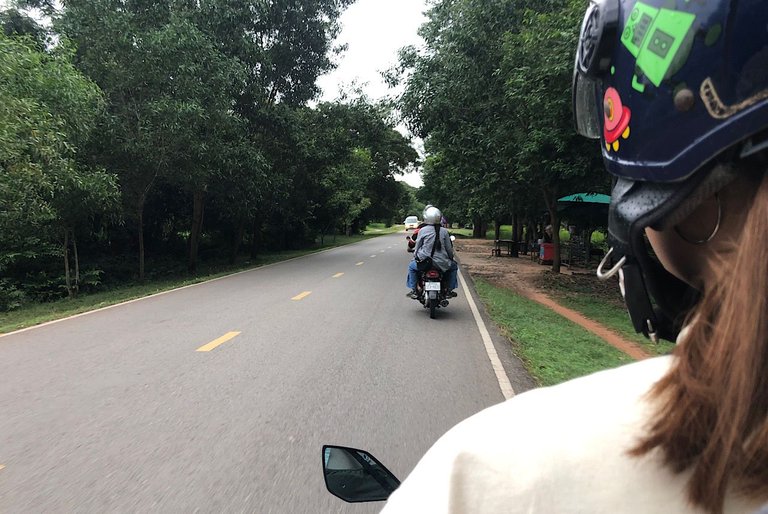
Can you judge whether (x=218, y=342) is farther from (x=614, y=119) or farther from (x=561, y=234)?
(x=561, y=234)

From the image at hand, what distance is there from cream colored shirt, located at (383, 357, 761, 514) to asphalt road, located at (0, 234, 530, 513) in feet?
8.49

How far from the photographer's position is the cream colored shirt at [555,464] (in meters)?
0.65

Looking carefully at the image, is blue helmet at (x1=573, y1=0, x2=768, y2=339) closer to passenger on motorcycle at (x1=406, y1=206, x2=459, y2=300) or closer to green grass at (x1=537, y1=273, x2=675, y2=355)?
green grass at (x1=537, y1=273, x2=675, y2=355)

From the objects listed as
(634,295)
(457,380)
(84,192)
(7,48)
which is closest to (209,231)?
(84,192)

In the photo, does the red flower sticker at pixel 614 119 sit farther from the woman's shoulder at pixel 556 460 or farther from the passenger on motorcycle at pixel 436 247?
the passenger on motorcycle at pixel 436 247

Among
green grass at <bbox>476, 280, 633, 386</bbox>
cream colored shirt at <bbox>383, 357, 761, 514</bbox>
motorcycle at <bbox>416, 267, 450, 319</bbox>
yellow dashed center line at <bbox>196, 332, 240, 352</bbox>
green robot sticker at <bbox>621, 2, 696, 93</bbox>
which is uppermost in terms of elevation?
green robot sticker at <bbox>621, 2, 696, 93</bbox>

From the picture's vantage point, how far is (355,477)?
1226mm

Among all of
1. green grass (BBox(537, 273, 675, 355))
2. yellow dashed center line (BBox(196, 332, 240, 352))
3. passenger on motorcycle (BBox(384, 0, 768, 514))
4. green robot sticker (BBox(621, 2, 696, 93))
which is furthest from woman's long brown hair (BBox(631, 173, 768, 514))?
green grass (BBox(537, 273, 675, 355))

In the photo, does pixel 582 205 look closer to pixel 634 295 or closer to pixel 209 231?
pixel 634 295

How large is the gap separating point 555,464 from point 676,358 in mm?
236

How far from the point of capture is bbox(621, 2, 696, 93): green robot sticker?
81cm

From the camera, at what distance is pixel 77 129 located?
43.2 ft

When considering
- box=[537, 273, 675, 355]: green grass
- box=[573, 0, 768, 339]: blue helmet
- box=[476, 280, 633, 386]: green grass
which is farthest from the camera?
box=[537, 273, 675, 355]: green grass

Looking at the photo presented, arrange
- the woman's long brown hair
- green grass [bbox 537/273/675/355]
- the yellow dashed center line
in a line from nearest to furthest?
the woman's long brown hair
the yellow dashed center line
green grass [bbox 537/273/675/355]
